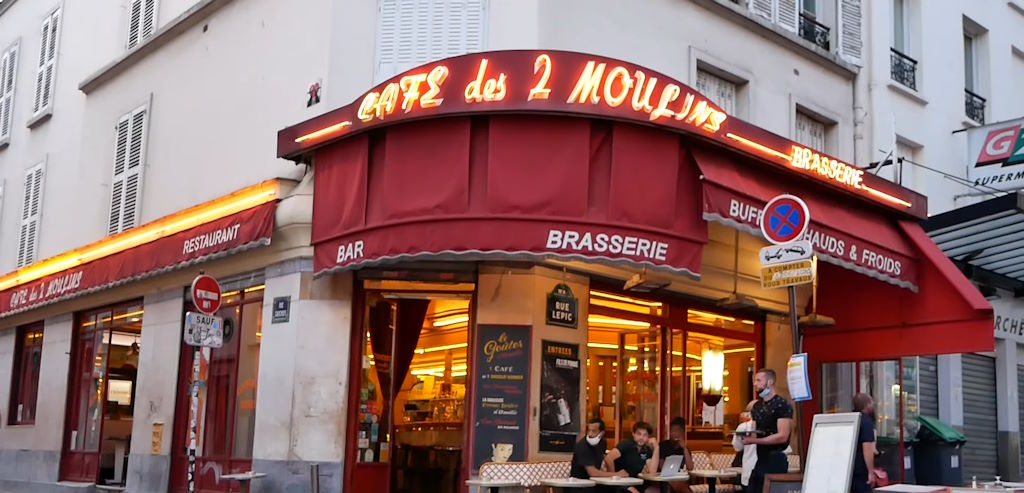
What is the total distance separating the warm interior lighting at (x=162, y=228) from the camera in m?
12.8

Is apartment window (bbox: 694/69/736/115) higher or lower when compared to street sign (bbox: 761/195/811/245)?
higher

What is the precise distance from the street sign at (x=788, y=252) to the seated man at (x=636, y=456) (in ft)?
11.2

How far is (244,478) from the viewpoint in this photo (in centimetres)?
1189

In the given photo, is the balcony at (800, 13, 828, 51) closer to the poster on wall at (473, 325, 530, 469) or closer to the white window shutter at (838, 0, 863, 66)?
the white window shutter at (838, 0, 863, 66)

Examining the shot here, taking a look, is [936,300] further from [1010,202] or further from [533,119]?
[533,119]

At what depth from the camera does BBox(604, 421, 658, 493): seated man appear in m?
11.7

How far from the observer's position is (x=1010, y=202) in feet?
45.9

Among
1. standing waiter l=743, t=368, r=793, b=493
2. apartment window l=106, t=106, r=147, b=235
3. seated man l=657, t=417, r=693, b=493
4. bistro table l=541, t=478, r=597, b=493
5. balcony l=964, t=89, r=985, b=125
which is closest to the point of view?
standing waiter l=743, t=368, r=793, b=493

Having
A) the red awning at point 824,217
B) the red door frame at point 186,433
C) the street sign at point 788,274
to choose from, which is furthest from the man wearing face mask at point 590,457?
the red door frame at point 186,433

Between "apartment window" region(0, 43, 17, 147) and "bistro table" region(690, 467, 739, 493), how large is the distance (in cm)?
1622

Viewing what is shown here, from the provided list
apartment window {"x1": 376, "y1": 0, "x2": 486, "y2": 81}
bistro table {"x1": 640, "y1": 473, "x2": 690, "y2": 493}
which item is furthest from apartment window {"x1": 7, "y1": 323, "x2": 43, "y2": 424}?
bistro table {"x1": 640, "y1": 473, "x2": 690, "y2": 493}

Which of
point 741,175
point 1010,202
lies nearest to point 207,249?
point 741,175

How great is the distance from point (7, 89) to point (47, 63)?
8.84 ft

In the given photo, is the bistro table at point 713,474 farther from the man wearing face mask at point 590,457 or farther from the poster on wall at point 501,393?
the poster on wall at point 501,393
